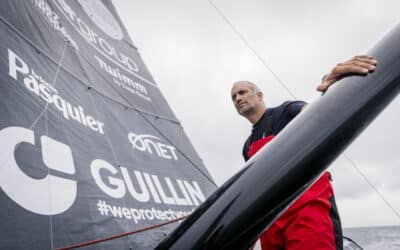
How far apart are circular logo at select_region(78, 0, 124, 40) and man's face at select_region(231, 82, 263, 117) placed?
329cm

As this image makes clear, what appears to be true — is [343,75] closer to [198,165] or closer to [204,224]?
[204,224]

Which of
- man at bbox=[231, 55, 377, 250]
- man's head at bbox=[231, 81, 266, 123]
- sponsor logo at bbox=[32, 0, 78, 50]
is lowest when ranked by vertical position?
man at bbox=[231, 55, 377, 250]

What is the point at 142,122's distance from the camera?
333 centimetres

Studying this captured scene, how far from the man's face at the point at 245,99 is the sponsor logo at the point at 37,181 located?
997 millimetres

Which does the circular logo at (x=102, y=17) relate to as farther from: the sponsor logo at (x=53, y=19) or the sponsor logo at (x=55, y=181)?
the sponsor logo at (x=55, y=181)

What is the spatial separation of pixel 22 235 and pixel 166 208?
49.3 inches

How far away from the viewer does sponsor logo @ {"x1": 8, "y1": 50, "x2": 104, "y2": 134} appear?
1827mm

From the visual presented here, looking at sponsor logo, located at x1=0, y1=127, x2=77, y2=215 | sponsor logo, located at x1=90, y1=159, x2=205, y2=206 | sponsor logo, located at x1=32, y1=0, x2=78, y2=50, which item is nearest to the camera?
sponsor logo, located at x1=0, y1=127, x2=77, y2=215

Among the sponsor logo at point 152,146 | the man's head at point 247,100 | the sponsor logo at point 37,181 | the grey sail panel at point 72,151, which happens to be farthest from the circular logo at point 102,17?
the man's head at point 247,100

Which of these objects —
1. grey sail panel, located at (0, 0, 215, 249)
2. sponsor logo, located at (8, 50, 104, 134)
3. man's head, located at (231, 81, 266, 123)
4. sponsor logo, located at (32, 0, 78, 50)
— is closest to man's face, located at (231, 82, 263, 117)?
man's head, located at (231, 81, 266, 123)

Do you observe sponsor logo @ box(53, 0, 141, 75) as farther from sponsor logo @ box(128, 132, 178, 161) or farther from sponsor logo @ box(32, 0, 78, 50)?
sponsor logo @ box(128, 132, 178, 161)

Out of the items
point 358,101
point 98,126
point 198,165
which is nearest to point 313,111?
point 358,101

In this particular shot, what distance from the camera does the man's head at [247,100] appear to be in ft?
5.04

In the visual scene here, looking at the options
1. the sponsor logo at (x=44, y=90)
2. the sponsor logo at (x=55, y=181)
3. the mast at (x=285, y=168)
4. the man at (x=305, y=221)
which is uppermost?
the sponsor logo at (x=44, y=90)
